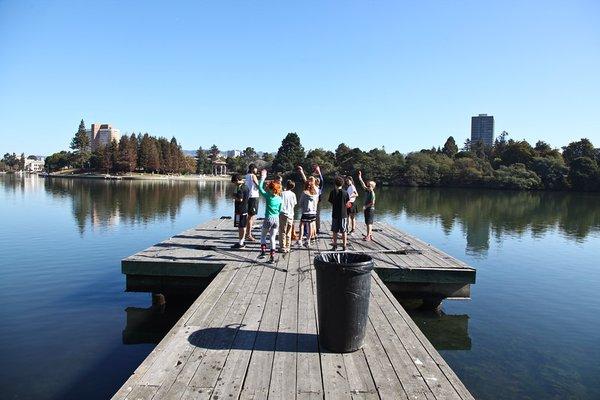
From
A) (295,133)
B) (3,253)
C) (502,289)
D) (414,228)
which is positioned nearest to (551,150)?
(295,133)

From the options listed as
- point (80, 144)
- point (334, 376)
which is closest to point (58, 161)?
point (80, 144)

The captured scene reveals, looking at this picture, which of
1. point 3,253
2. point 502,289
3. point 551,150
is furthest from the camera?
point 551,150

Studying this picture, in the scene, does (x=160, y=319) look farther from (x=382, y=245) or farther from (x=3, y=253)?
(x=3, y=253)

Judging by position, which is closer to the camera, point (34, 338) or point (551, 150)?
point (34, 338)

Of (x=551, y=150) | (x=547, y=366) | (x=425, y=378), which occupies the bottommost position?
(x=547, y=366)

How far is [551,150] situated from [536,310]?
3649 inches

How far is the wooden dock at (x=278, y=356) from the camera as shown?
426 centimetres

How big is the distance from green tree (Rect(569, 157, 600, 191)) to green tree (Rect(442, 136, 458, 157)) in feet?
120

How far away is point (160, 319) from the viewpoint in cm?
1010

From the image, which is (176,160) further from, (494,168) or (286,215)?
(286,215)

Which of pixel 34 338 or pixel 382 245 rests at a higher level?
pixel 382 245

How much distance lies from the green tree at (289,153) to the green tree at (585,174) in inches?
2178

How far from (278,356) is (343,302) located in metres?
0.91

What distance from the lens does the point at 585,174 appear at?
79125 mm
